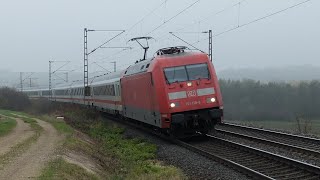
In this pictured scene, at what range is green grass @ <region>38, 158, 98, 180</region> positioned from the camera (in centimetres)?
1059

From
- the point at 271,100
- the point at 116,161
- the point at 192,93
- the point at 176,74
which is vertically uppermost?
the point at 176,74

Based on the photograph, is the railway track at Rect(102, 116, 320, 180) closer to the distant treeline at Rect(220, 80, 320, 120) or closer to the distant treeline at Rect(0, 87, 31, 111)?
the distant treeline at Rect(220, 80, 320, 120)

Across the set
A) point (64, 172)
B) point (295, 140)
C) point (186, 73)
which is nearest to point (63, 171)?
point (64, 172)

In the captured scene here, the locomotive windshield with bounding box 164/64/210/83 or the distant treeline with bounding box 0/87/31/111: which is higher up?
the locomotive windshield with bounding box 164/64/210/83

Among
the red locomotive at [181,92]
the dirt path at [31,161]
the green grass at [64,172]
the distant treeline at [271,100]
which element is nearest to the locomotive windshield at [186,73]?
the red locomotive at [181,92]

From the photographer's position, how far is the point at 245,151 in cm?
1474

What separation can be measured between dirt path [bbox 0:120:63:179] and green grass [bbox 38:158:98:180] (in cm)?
24

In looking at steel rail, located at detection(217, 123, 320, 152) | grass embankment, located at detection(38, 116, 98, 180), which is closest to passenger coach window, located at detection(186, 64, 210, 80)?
steel rail, located at detection(217, 123, 320, 152)

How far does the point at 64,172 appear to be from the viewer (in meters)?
11.2

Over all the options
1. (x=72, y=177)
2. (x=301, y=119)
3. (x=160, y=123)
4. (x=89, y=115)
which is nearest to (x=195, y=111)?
(x=160, y=123)

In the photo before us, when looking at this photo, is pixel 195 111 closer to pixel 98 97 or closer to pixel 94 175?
pixel 94 175

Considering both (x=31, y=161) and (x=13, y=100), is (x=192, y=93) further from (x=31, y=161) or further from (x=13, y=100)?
(x=13, y=100)

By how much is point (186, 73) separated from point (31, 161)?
7.20 metres

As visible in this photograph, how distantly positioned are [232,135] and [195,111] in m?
2.71
